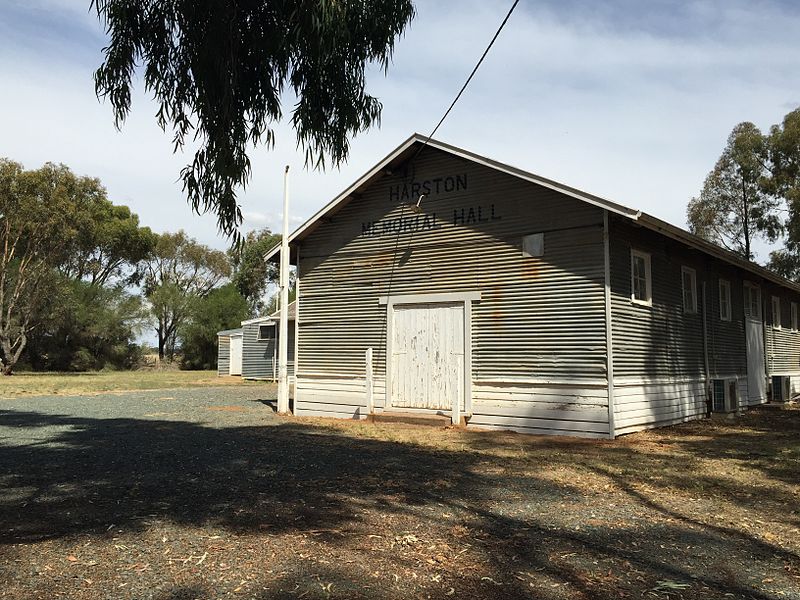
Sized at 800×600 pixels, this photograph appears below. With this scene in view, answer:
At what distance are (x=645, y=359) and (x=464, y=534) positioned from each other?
Answer: 9079mm

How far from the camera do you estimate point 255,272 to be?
63250 millimetres

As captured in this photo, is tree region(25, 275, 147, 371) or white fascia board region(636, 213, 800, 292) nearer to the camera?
white fascia board region(636, 213, 800, 292)

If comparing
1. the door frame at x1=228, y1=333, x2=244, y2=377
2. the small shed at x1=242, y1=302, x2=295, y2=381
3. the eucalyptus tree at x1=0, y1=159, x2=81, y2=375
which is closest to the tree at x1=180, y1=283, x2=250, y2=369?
the door frame at x1=228, y1=333, x2=244, y2=377

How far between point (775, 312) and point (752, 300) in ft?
10.0

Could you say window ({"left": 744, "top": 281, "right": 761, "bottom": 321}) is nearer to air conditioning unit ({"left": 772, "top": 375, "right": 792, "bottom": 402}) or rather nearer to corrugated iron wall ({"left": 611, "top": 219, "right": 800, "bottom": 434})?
corrugated iron wall ({"left": 611, "top": 219, "right": 800, "bottom": 434})

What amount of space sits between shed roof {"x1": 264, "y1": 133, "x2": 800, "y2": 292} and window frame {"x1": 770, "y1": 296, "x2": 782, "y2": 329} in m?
4.81

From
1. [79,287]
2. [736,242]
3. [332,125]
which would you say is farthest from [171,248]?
[332,125]

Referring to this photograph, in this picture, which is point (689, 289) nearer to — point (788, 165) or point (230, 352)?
point (788, 165)

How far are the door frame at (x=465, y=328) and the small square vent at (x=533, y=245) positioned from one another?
4.37 feet

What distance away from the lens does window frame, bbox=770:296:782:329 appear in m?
22.6

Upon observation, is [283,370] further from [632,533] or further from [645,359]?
[632,533]

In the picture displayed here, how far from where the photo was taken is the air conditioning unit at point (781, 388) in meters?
Result: 20.4

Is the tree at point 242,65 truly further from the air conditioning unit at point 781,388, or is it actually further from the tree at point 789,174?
the tree at point 789,174

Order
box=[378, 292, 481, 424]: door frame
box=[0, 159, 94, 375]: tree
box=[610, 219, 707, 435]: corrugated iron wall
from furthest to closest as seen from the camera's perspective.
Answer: box=[0, 159, 94, 375]: tree → box=[378, 292, 481, 424]: door frame → box=[610, 219, 707, 435]: corrugated iron wall
